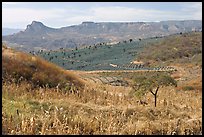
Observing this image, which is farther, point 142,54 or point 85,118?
point 142,54

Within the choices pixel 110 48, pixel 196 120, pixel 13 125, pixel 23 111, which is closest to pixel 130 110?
pixel 196 120

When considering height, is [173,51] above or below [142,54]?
above

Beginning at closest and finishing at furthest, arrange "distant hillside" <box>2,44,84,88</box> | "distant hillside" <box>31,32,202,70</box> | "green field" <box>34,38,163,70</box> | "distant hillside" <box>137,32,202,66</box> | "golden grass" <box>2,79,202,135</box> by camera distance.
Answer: "golden grass" <box>2,79,202,135</box> < "distant hillside" <box>2,44,84,88</box> < "green field" <box>34,38,163,70</box> < "distant hillside" <box>31,32,202,70</box> < "distant hillside" <box>137,32,202,66</box>

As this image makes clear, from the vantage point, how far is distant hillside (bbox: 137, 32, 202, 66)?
86500 mm

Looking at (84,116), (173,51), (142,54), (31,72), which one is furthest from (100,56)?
(84,116)

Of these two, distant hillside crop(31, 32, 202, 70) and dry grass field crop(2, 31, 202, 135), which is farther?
distant hillside crop(31, 32, 202, 70)

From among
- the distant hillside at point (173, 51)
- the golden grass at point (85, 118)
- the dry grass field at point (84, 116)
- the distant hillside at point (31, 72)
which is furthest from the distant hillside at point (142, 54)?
the golden grass at point (85, 118)

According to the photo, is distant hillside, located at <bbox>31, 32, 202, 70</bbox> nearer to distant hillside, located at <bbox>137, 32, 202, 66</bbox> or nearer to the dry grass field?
distant hillside, located at <bbox>137, 32, 202, 66</bbox>

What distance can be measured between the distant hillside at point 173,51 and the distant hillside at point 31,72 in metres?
65.2

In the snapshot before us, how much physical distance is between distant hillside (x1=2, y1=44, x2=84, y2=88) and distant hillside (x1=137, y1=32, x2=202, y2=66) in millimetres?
65225

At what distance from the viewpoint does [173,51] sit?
92188 mm

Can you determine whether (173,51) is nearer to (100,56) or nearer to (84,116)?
(100,56)

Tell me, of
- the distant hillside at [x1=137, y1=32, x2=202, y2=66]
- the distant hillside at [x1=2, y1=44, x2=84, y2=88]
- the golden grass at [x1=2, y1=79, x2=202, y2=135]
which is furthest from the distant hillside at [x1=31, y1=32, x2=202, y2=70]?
the golden grass at [x1=2, y1=79, x2=202, y2=135]

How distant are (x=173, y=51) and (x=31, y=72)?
3147 inches
